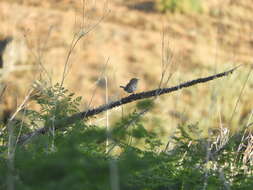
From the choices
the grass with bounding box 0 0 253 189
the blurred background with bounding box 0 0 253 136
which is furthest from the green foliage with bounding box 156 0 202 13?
the grass with bounding box 0 0 253 189

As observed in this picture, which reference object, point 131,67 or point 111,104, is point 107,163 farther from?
point 131,67

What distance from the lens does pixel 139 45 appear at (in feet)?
37.0

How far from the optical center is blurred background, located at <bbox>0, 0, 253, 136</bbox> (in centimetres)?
873

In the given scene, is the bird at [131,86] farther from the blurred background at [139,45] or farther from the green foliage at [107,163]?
the blurred background at [139,45]

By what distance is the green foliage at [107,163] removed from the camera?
1818 mm

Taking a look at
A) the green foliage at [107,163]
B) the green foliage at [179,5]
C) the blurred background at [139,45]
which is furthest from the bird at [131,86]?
the green foliage at [179,5]

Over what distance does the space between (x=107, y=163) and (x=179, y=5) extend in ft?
35.3

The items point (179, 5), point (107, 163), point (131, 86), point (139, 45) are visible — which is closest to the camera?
point (107, 163)

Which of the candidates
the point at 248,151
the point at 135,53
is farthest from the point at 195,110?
the point at 248,151

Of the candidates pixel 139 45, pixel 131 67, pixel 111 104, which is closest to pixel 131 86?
pixel 111 104

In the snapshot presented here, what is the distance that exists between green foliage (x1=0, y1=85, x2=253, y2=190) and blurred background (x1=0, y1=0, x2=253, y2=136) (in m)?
4.86

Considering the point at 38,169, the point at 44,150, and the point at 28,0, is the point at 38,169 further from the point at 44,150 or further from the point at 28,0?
the point at 28,0

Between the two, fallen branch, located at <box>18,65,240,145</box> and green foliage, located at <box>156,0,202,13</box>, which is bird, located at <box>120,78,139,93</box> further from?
green foliage, located at <box>156,0,202,13</box>

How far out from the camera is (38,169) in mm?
1830
